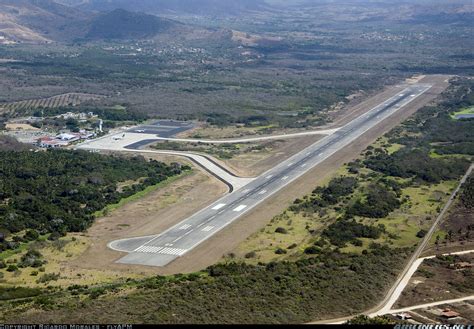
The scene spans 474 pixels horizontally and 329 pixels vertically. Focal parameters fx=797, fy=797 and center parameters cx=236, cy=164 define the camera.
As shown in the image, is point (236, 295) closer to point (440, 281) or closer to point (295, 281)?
point (295, 281)

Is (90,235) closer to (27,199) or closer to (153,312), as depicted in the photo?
(27,199)

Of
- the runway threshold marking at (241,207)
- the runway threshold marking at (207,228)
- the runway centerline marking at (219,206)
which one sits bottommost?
the runway threshold marking at (207,228)

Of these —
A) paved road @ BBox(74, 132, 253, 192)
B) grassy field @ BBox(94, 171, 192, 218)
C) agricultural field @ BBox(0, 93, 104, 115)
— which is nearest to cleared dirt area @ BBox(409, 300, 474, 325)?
grassy field @ BBox(94, 171, 192, 218)

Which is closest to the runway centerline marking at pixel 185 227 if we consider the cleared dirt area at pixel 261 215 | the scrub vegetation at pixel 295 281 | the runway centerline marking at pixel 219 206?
the cleared dirt area at pixel 261 215

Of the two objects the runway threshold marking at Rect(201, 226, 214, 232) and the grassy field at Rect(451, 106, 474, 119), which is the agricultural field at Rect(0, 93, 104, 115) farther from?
the runway threshold marking at Rect(201, 226, 214, 232)

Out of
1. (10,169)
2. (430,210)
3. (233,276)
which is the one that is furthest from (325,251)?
(10,169)

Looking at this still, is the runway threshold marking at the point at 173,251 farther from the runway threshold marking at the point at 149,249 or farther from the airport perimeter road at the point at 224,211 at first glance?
the runway threshold marking at the point at 149,249
